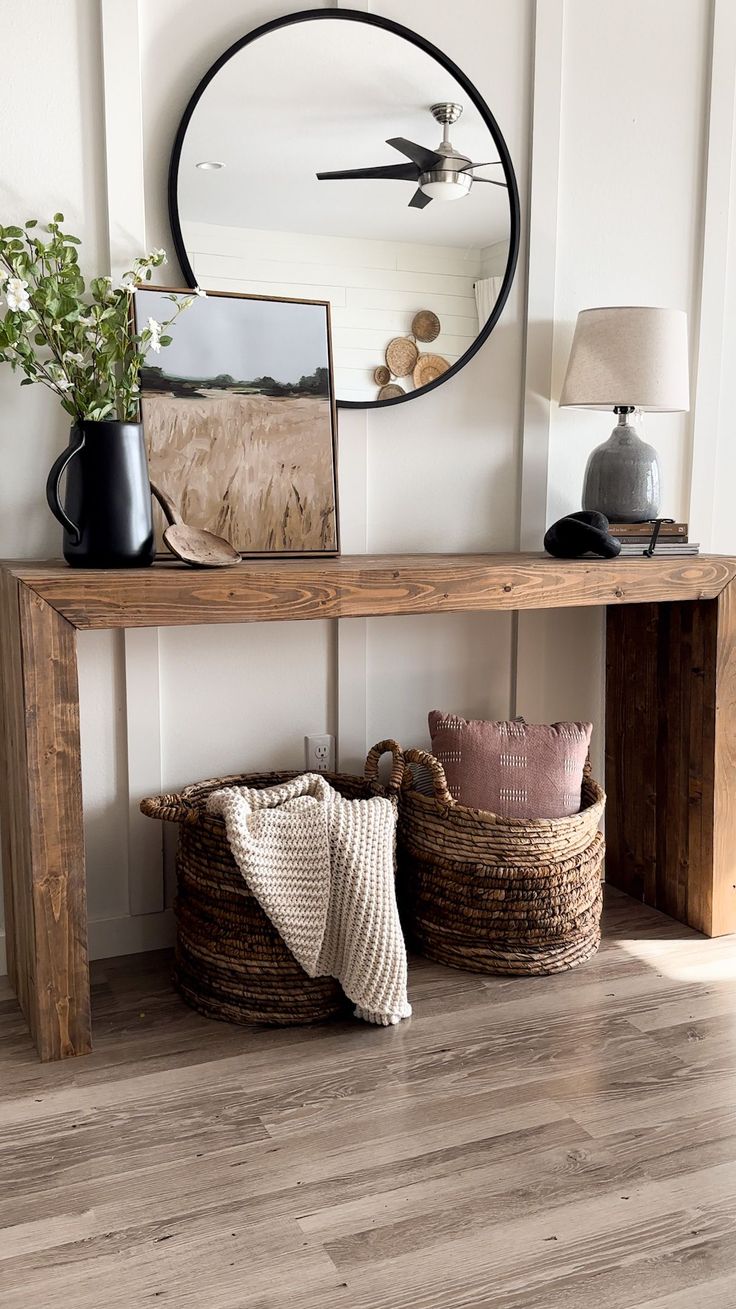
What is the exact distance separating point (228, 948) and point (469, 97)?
5.78 feet

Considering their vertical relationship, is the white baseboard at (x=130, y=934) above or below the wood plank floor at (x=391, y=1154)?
above

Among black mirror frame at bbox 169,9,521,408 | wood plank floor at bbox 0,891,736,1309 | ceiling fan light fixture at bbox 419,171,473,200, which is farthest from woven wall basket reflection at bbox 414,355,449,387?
wood plank floor at bbox 0,891,736,1309

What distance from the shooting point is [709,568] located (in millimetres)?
2146

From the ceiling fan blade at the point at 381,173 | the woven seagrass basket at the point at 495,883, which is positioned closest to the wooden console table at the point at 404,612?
the woven seagrass basket at the point at 495,883

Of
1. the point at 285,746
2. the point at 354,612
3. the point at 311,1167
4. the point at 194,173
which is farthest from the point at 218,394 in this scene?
the point at 311,1167

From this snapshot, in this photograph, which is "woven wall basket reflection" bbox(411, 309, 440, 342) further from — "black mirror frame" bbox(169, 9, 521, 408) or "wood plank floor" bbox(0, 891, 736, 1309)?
"wood plank floor" bbox(0, 891, 736, 1309)

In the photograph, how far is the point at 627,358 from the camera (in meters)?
2.26

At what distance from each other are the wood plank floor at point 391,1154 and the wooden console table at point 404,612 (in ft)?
0.74

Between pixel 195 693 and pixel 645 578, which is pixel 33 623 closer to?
pixel 195 693

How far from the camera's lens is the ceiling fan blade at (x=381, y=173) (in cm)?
213

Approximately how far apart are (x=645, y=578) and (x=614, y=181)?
3.32 ft

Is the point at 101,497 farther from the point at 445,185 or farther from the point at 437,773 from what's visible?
the point at 445,185

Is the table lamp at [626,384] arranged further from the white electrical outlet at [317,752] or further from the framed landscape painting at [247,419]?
the white electrical outlet at [317,752]

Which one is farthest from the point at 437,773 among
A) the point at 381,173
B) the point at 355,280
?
the point at 381,173
